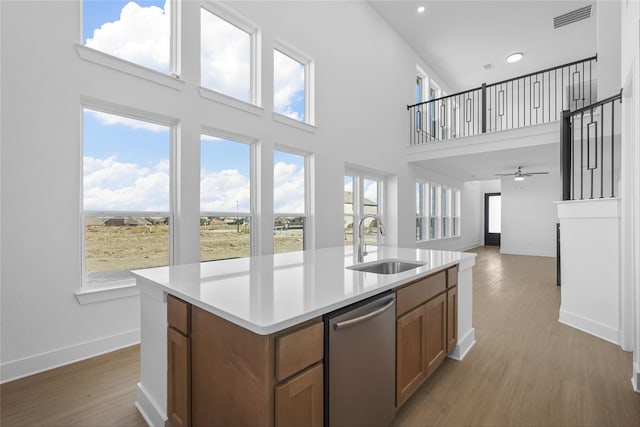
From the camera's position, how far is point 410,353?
1801 mm

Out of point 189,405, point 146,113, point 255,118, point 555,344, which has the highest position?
point 255,118

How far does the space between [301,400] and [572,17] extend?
8.40m

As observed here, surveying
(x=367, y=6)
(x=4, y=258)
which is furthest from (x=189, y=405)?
(x=367, y=6)

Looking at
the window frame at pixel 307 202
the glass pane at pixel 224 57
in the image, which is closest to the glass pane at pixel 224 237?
the window frame at pixel 307 202

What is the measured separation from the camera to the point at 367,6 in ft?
19.1

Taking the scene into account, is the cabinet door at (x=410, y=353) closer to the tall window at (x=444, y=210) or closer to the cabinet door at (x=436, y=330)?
the cabinet door at (x=436, y=330)

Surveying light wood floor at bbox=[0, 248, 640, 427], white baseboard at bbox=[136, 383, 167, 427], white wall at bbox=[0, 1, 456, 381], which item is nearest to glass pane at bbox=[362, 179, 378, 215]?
white wall at bbox=[0, 1, 456, 381]

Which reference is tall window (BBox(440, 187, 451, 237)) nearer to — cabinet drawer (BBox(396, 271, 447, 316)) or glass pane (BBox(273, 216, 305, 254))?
glass pane (BBox(273, 216, 305, 254))

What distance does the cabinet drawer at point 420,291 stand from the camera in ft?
5.54

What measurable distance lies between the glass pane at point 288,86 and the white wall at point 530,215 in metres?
7.97

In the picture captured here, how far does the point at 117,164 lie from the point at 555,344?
4423mm

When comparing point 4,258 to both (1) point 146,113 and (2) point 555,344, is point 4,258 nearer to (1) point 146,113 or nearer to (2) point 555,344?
(1) point 146,113

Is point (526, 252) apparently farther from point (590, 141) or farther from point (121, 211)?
point (121, 211)

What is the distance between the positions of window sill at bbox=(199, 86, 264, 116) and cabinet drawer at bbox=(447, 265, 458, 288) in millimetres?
2925
